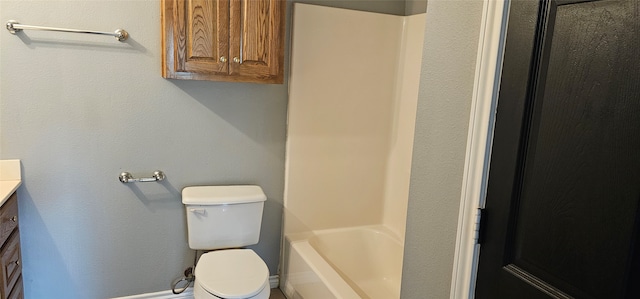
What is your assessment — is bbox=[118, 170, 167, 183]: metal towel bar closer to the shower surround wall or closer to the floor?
the shower surround wall

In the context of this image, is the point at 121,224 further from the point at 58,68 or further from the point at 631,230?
the point at 631,230

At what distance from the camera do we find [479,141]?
1.25 metres

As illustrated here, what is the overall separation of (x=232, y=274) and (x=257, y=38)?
1.19 meters

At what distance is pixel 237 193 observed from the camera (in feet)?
8.07

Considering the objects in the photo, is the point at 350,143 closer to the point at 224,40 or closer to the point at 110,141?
the point at 224,40

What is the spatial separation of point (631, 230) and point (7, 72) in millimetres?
2486

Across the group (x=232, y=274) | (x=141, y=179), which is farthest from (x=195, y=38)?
(x=232, y=274)

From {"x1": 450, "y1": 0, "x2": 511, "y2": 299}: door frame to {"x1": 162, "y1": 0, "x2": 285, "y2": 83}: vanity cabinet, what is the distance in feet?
4.14

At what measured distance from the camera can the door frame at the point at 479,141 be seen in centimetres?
119

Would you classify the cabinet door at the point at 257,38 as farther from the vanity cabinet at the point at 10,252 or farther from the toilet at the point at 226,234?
the vanity cabinet at the point at 10,252

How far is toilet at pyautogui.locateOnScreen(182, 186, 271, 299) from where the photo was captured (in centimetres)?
212

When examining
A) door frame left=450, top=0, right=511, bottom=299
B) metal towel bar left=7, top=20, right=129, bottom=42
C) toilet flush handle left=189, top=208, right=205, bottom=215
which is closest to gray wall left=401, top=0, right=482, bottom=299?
door frame left=450, top=0, right=511, bottom=299

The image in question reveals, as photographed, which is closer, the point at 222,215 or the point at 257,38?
the point at 257,38

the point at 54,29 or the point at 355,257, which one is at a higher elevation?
the point at 54,29
